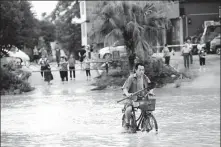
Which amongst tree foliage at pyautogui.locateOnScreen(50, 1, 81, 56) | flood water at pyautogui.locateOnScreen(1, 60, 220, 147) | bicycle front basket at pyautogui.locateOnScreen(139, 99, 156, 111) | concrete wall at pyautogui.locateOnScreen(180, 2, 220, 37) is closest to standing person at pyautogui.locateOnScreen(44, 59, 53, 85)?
flood water at pyautogui.locateOnScreen(1, 60, 220, 147)

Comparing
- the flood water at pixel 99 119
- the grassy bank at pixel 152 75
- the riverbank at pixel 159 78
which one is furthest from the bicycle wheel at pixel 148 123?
the grassy bank at pixel 152 75

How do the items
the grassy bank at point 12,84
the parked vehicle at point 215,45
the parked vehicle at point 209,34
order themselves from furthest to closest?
the parked vehicle at point 209,34 → the parked vehicle at point 215,45 → the grassy bank at point 12,84

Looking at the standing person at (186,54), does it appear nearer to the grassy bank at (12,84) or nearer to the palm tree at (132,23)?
the palm tree at (132,23)

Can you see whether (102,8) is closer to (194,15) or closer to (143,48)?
(143,48)

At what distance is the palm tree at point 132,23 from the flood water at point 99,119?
11.5 ft

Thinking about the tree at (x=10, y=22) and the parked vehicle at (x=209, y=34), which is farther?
the parked vehicle at (x=209, y=34)

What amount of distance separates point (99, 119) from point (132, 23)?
1432 cm

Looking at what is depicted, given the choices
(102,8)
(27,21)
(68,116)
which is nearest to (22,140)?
(68,116)

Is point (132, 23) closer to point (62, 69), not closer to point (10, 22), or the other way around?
point (62, 69)

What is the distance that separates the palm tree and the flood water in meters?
3.50

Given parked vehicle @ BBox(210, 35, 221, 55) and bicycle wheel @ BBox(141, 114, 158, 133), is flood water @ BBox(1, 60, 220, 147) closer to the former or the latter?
bicycle wheel @ BBox(141, 114, 158, 133)

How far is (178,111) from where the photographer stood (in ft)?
68.4

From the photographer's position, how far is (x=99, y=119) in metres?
19.3

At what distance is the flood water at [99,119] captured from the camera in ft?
47.7
